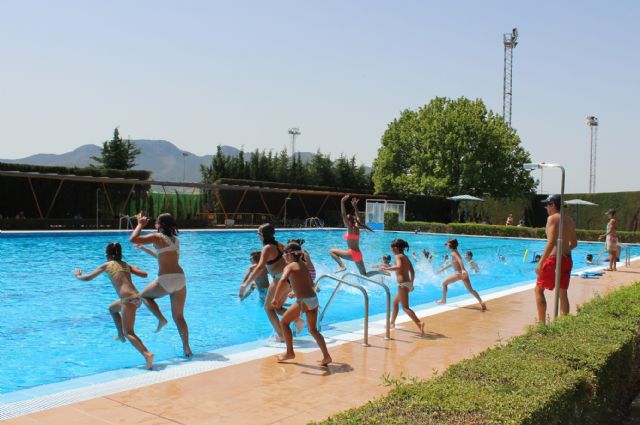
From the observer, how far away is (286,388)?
5.65 m

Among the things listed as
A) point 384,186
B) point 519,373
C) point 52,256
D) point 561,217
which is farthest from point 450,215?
point 519,373

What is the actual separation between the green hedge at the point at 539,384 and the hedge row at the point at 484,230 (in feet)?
98.8

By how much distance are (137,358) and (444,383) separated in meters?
5.42

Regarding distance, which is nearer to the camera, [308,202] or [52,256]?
[52,256]

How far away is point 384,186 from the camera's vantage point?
4994 centimetres

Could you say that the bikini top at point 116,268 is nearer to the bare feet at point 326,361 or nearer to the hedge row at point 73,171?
the bare feet at point 326,361

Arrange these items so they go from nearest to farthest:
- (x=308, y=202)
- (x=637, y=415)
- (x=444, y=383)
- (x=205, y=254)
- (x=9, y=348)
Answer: (x=444, y=383)
(x=637, y=415)
(x=9, y=348)
(x=205, y=254)
(x=308, y=202)

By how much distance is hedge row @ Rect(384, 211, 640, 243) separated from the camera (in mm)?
34284

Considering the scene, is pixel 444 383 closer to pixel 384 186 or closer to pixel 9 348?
pixel 9 348

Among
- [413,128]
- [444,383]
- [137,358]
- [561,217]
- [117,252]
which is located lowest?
[137,358]

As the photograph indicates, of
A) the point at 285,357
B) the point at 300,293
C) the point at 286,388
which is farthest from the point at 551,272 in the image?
the point at 286,388

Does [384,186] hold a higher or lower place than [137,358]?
higher

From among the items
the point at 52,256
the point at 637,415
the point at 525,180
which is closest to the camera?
the point at 637,415

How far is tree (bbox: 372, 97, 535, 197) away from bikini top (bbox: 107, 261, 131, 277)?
41082 mm
